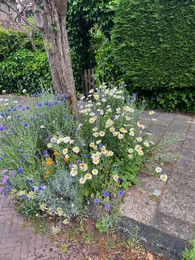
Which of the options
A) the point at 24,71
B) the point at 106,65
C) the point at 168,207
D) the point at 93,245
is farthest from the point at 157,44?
the point at 24,71

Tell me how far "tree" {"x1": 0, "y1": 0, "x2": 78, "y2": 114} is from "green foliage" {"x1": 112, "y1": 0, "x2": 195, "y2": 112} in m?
1.64

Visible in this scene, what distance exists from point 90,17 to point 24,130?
3.54 m

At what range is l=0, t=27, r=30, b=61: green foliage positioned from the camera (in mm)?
6985

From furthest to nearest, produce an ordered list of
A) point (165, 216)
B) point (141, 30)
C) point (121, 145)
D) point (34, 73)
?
point (34, 73) < point (141, 30) < point (121, 145) < point (165, 216)

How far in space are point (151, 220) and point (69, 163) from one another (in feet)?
3.41

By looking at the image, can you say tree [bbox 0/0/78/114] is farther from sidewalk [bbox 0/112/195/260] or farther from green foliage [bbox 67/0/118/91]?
green foliage [bbox 67/0/118/91]

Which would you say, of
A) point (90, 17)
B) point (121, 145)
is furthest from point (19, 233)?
point (90, 17)

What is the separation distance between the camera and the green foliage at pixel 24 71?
6182mm

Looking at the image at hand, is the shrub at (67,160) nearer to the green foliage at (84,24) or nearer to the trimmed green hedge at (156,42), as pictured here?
the trimmed green hedge at (156,42)

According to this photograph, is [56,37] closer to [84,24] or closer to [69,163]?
[69,163]

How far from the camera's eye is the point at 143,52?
12.8 feet

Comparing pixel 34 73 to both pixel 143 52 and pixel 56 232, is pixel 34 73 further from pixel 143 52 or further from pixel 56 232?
pixel 56 232

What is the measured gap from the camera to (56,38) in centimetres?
262

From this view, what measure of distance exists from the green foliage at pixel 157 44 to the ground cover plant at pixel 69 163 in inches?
57.6
